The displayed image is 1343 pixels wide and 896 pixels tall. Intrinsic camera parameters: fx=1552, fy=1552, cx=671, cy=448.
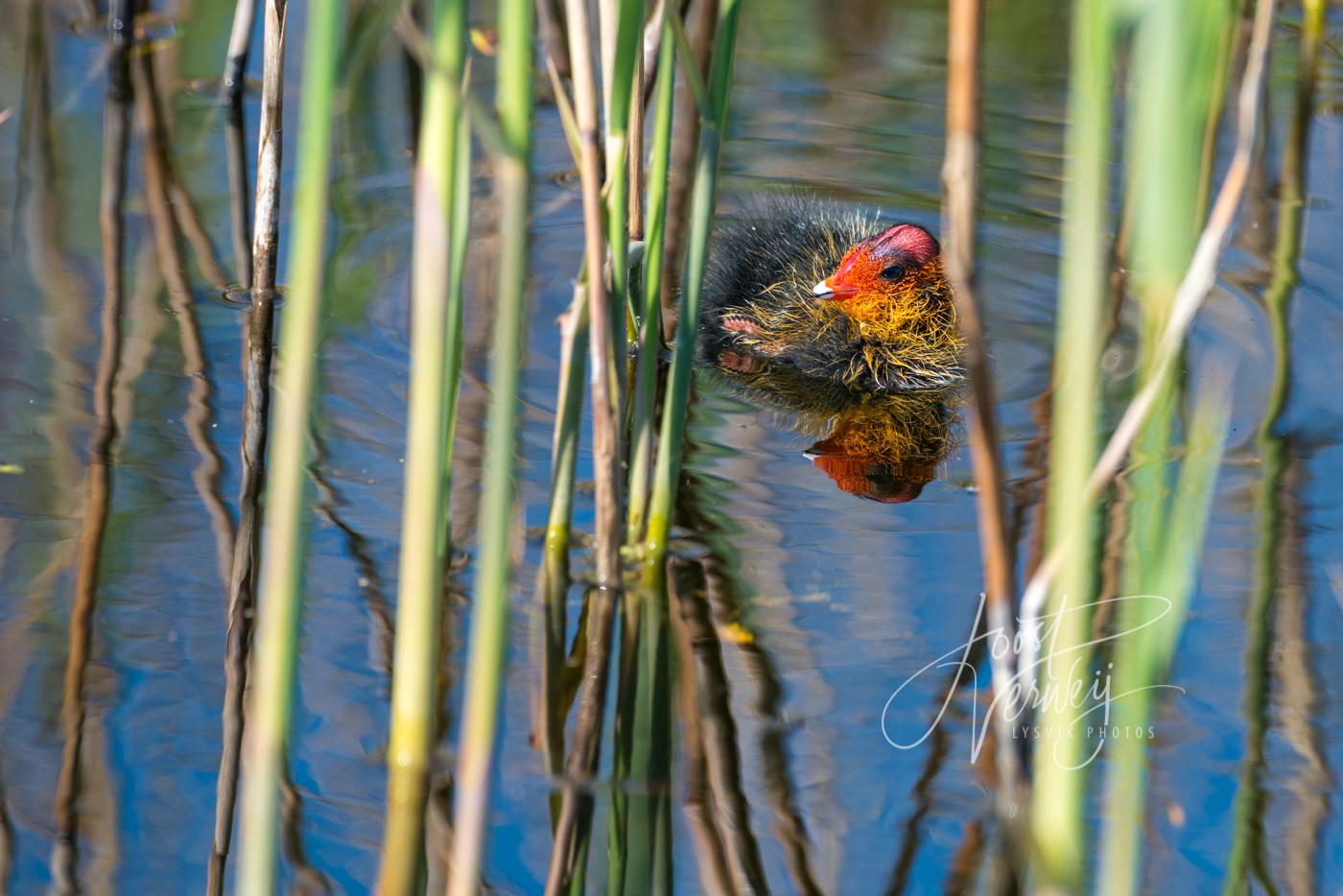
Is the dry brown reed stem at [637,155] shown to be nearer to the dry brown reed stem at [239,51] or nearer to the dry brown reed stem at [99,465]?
the dry brown reed stem at [99,465]

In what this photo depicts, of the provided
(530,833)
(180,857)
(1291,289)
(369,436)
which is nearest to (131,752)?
(180,857)

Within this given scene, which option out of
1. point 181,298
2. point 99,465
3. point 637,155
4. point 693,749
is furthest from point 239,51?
point 693,749

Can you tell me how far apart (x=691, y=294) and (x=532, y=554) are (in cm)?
48

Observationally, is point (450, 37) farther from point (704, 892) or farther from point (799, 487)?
point (799, 487)

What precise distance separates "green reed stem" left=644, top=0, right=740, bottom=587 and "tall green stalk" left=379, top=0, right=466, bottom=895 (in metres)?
0.59

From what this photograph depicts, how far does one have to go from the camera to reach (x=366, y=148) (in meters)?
4.01

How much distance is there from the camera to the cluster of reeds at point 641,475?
1.09 meters

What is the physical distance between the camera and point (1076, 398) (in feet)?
3.66

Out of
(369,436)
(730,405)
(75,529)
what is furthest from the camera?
(730,405)

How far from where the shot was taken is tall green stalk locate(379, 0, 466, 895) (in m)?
1.35

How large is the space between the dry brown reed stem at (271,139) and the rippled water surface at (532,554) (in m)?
0.18

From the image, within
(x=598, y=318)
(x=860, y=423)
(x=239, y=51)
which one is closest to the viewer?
(x=598, y=318)

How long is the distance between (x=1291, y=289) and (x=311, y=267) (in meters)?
2.84

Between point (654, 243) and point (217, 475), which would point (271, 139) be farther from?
point (654, 243)
